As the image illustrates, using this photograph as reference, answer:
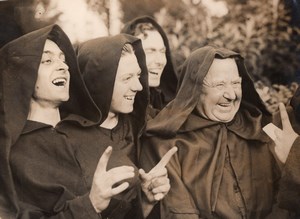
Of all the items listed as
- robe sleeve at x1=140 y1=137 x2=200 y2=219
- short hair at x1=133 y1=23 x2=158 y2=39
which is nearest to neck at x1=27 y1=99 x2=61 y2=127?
robe sleeve at x1=140 y1=137 x2=200 y2=219

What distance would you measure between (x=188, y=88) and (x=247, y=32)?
18.9 inches

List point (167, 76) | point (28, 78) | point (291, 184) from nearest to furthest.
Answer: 1. point (28, 78)
2. point (291, 184)
3. point (167, 76)

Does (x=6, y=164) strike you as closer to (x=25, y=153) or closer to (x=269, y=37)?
(x=25, y=153)

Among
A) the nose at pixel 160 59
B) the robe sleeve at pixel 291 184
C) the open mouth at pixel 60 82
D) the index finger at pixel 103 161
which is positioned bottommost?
the robe sleeve at pixel 291 184

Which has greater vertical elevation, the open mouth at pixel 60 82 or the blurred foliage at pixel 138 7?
the blurred foliage at pixel 138 7

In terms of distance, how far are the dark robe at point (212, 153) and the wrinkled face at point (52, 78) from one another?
0.50 m

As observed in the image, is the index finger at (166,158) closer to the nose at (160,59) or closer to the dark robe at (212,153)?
the dark robe at (212,153)

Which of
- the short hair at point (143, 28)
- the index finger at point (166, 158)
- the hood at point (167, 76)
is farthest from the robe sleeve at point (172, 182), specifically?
the short hair at point (143, 28)

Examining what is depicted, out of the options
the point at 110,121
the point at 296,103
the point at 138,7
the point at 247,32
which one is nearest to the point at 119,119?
the point at 110,121

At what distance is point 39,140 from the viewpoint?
9.82 ft

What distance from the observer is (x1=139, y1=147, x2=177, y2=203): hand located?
303 centimetres

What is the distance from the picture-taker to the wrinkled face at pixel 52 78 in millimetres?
3027

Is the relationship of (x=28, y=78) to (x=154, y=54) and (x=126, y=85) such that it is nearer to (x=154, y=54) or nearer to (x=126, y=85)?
(x=126, y=85)

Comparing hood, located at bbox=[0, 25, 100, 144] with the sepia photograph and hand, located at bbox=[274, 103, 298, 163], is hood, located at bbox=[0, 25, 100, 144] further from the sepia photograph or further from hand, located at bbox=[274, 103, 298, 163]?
hand, located at bbox=[274, 103, 298, 163]
